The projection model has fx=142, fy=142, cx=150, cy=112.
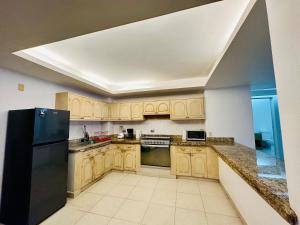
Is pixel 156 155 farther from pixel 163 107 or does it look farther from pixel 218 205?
pixel 218 205

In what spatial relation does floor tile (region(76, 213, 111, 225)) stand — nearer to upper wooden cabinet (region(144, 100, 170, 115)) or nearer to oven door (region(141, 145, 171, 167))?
oven door (region(141, 145, 171, 167))

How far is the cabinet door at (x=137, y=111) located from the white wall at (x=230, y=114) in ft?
5.83

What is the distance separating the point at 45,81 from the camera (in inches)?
110

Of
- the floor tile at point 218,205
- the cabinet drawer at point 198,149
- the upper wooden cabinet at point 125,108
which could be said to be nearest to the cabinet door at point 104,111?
the upper wooden cabinet at point 125,108

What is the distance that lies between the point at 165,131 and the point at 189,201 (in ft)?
6.44

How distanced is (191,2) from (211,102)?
117 inches

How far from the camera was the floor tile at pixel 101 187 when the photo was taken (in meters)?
2.83

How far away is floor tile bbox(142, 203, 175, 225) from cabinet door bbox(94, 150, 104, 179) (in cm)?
149

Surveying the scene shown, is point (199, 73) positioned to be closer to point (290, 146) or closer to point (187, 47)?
point (187, 47)

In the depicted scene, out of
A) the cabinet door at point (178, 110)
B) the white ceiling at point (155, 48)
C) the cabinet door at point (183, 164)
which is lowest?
the cabinet door at point (183, 164)

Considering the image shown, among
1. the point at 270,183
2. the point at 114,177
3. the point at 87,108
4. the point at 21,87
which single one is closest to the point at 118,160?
the point at 114,177

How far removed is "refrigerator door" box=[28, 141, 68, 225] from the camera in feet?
6.30

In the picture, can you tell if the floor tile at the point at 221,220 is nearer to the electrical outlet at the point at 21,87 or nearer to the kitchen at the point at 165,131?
the kitchen at the point at 165,131

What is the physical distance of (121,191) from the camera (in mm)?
2828
